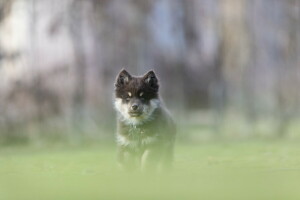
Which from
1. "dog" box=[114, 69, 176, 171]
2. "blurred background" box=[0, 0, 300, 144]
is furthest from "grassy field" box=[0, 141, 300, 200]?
"blurred background" box=[0, 0, 300, 144]

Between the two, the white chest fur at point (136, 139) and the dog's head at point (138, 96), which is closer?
the white chest fur at point (136, 139)

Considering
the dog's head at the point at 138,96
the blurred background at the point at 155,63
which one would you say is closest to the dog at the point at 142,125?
the dog's head at the point at 138,96

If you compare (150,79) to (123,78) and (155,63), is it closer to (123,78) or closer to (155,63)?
(123,78)

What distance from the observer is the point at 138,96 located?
10.0 meters

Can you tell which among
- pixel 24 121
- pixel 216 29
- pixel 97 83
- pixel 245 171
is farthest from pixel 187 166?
pixel 216 29

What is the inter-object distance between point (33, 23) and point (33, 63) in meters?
0.97

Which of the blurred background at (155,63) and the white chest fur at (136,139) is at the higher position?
the blurred background at (155,63)

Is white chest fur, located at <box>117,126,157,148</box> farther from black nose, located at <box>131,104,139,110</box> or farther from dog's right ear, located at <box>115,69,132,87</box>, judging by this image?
dog's right ear, located at <box>115,69,132,87</box>

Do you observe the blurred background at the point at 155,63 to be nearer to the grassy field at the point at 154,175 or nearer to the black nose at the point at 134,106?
the grassy field at the point at 154,175

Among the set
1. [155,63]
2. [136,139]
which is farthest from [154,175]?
[155,63]

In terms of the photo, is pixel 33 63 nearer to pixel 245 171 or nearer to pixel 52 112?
pixel 52 112

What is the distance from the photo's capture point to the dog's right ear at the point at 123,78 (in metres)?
10.1

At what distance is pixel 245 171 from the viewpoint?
9.72 m

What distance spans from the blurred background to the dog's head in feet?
29.9
